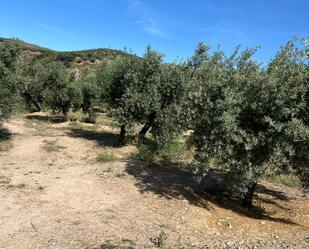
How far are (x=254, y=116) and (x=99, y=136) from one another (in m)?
16.3

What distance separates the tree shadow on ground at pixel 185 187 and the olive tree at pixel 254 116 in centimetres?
136

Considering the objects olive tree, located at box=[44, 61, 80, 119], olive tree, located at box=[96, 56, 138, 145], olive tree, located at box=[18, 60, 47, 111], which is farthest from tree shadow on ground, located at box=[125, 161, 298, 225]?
olive tree, located at box=[18, 60, 47, 111]

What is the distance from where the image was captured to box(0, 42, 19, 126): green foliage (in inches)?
874

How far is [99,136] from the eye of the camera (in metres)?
27.9

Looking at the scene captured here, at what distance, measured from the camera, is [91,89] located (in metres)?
35.9

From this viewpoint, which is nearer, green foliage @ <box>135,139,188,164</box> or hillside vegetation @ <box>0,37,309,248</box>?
hillside vegetation @ <box>0,37,309,248</box>

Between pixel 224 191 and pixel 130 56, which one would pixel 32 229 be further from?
pixel 130 56

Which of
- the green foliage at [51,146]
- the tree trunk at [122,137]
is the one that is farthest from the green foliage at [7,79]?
the tree trunk at [122,137]

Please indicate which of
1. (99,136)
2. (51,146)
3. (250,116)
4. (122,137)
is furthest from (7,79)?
(250,116)

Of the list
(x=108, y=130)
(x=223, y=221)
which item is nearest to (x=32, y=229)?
(x=223, y=221)

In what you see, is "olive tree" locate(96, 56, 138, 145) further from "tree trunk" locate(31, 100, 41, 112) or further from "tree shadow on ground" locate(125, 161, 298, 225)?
"tree trunk" locate(31, 100, 41, 112)

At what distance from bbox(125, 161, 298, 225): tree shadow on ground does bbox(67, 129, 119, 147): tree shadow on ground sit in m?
5.32

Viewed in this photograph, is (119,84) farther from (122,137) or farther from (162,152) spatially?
(162,152)

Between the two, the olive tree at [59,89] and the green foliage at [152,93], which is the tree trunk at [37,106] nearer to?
the olive tree at [59,89]
